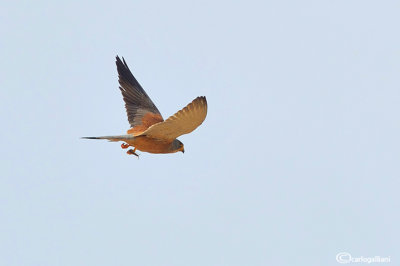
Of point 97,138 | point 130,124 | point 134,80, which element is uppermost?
point 134,80

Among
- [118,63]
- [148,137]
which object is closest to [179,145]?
[148,137]

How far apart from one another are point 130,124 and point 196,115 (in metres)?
4.07

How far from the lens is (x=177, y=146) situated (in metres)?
14.5

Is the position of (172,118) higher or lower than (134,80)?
lower

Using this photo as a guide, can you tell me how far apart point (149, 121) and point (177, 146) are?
151cm

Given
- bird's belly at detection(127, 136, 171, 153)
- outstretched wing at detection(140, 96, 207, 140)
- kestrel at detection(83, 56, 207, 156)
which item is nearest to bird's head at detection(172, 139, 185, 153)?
kestrel at detection(83, 56, 207, 156)

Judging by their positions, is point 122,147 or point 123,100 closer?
point 122,147

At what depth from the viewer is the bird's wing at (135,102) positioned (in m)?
15.9

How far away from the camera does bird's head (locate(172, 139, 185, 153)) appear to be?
14398 millimetres

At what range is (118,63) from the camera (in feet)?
55.8

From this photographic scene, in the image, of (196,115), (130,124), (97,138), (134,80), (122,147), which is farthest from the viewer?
(134,80)

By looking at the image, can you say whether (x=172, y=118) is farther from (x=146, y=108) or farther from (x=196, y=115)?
(x=146, y=108)

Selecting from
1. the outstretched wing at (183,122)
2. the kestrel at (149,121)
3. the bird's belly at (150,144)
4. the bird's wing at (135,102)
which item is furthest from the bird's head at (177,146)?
the bird's wing at (135,102)

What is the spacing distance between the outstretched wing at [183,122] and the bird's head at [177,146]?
19.2 inches
